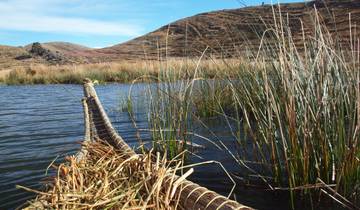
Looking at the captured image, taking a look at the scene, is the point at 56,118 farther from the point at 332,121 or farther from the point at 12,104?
the point at 332,121

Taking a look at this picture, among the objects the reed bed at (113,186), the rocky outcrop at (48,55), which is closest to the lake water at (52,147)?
the reed bed at (113,186)

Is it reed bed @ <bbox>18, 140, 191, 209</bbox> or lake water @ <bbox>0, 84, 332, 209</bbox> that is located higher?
reed bed @ <bbox>18, 140, 191, 209</bbox>

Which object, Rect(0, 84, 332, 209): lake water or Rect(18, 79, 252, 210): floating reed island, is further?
Rect(0, 84, 332, 209): lake water

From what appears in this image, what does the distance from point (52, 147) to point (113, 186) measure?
470 cm

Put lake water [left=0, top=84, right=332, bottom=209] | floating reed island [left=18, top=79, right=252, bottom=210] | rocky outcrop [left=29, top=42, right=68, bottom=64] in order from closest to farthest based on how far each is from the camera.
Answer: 1. floating reed island [left=18, top=79, right=252, bottom=210]
2. lake water [left=0, top=84, right=332, bottom=209]
3. rocky outcrop [left=29, top=42, right=68, bottom=64]

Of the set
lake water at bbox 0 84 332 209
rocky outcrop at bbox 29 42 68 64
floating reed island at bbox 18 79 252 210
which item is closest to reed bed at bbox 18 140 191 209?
floating reed island at bbox 18 79 252 210

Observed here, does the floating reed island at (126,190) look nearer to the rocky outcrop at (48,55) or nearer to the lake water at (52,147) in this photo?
the lake water at (52,147)

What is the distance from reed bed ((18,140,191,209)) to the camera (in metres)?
2.33

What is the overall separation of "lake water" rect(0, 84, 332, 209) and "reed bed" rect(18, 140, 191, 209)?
0.49 metres

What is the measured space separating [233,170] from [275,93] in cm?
143

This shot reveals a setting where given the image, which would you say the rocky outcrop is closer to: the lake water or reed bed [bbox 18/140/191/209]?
the lake water

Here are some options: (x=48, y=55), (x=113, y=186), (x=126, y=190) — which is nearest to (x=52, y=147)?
(x=113, y=186)

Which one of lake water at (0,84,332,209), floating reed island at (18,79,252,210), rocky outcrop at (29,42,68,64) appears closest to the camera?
floating reed island at (18,79,252,210)

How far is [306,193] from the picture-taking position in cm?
344
